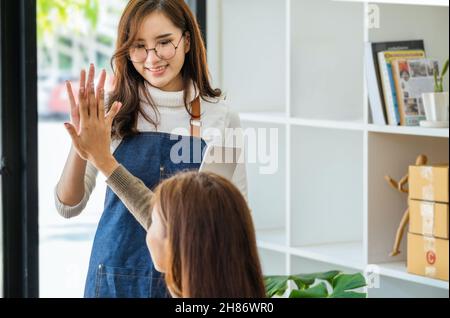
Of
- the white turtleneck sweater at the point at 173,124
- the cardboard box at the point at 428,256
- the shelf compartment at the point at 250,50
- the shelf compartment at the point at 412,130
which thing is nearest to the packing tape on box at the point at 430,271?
the cardboard box at the point at 428,256

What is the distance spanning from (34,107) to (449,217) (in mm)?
898

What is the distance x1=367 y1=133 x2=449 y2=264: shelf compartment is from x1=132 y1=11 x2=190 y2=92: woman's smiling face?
78 centimetres

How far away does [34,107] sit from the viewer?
1846 millimetres

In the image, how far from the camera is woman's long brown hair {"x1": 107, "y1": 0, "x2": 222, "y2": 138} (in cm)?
121

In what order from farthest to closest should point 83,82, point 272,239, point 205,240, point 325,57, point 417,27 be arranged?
point 272,239 → point 325,57 → point 417,27 → point 83,82 → point 205,240

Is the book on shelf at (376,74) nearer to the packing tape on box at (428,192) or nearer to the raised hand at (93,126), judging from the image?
the packing tape on box at (428,192)

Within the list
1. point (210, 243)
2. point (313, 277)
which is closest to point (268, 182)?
point (313, 277)

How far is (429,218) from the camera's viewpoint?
1.84 m

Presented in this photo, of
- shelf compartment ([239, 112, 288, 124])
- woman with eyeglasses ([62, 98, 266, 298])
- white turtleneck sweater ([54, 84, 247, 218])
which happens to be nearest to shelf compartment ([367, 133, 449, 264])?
shelf compartment ([239, 112, 288, 124])

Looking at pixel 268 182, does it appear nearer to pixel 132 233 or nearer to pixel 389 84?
pixel 389 84

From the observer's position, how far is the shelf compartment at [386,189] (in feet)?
6.30

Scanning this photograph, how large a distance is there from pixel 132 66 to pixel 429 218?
87 centimetres
